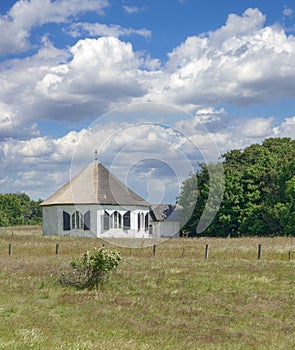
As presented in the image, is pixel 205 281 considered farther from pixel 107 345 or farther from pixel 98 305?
pixel 107 345

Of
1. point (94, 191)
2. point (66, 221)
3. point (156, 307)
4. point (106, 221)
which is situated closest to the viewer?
point (156, 307)

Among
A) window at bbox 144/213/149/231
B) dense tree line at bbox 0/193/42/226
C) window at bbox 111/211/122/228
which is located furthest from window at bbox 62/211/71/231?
dense tree line at bbox 0/193/42/226

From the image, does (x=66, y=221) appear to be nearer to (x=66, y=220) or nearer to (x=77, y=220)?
(x=66, y=220)

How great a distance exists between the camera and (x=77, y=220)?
184ft

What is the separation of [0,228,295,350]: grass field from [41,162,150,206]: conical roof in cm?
2726

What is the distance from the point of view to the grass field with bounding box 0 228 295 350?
41.9 ft

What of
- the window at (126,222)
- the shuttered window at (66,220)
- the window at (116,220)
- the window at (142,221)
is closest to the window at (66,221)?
the shuttered window at (66,220)

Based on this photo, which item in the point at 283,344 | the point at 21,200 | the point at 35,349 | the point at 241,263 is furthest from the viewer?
the point at 21,200

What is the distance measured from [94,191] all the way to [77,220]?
3.50m

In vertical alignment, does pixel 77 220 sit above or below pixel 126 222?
above

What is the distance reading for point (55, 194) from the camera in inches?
2333

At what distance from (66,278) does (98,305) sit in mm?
4119

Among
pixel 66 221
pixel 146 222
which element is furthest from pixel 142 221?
pixel 66 221

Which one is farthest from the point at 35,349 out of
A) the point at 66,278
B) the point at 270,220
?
the point at 270,220
